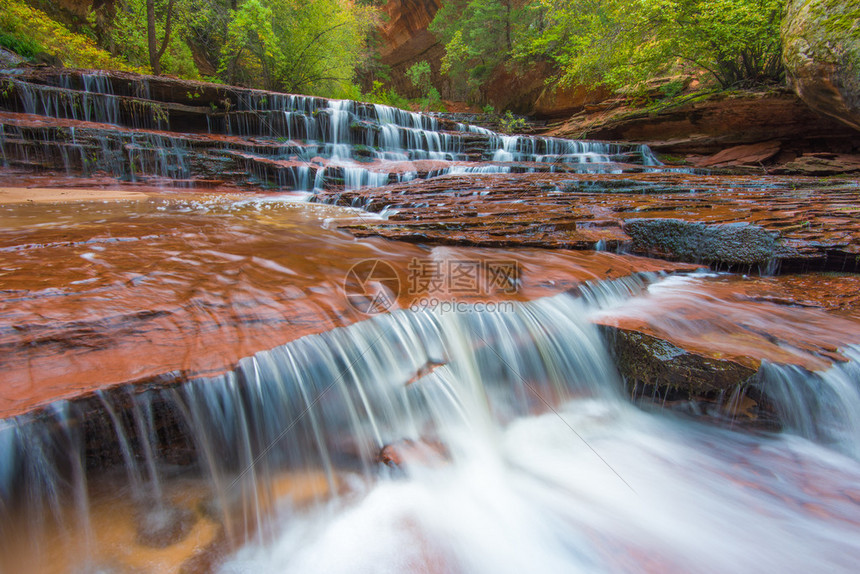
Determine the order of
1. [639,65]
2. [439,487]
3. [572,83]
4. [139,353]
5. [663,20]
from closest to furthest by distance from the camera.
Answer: [139,353]
[439,487]
[663,20]
[639,65]
[572,83]

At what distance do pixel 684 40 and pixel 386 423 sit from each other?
45.7 ft

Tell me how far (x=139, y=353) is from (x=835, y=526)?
3646mm

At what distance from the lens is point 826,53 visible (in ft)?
22.1

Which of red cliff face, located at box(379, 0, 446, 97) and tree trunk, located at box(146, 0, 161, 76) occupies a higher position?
red cliff face, located at box(379, 0, 446, 97)

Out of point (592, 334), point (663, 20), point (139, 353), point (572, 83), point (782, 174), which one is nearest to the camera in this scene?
point (139, 353)

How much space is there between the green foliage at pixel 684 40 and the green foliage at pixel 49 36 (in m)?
17.3

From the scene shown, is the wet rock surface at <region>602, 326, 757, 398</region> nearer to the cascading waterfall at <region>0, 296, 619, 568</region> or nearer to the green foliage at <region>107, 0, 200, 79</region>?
the cascading waterfall at <region>0, 296, 619, 568</region>

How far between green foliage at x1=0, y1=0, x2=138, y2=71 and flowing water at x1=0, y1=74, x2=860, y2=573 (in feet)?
43.4

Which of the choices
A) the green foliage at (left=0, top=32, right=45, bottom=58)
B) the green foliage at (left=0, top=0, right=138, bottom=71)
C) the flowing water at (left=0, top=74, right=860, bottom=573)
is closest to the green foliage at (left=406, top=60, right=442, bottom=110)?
the green foliage at (left=0, top=0, right=138, bottom=71)

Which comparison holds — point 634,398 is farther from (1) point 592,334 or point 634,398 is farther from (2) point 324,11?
(2) point 324,11

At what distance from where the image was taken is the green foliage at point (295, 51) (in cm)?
1587

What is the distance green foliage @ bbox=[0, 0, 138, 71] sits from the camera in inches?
420

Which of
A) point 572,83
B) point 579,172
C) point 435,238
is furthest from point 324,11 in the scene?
point 435,238

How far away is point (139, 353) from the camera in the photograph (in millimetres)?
1717
